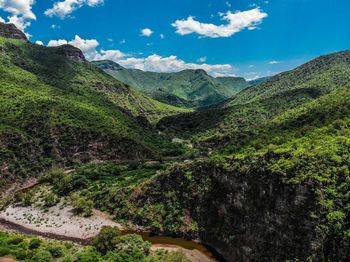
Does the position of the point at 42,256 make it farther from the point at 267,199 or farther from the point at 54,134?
the point at 54,134

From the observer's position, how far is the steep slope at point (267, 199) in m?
53.4

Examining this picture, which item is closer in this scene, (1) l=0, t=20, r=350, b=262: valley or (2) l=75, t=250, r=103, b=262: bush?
(1) l=0, t=20, r=350, b=262: valley

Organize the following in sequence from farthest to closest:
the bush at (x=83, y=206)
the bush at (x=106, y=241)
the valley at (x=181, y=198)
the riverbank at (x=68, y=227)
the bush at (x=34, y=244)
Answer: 1. the bush at (x=83, y=206)
2. the riverbank at (x=68, y=227)
3. the bush at (x=106, y=241)
4. the bush at (x=34, y=244)
5. the valley at (x=181, y=198)

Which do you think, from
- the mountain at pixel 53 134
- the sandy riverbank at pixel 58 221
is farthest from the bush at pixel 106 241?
the mountain at pixel 53 134

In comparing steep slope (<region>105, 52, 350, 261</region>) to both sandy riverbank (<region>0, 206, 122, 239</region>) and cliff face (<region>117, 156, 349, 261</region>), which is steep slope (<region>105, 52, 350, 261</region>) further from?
sandy riverbank (<region>0, 206, 122, 239</region>)

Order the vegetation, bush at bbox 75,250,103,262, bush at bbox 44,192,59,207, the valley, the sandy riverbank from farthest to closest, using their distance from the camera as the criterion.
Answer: bush at bbox 44,192,59,207 → the sandy riverbank → the vegetation → bush at bbox 75,250,103,262 → the valley

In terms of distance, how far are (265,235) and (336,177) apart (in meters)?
16.3

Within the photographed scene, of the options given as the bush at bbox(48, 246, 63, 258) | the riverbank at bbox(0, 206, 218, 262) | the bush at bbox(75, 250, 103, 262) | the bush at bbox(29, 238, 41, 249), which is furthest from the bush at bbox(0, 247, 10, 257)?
the riverbank at bbox(0, 206, 218, 262)

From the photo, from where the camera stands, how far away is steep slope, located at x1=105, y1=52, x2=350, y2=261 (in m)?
53.4

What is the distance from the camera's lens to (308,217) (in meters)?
54.5

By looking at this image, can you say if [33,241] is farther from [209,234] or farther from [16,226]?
[209,234]

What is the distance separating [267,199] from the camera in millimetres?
63750

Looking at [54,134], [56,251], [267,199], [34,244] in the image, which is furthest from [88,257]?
[54,134]

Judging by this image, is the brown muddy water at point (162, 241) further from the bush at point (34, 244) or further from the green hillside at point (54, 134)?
the green hillside at point (54, 134)
